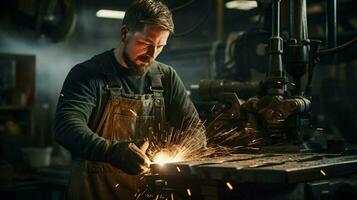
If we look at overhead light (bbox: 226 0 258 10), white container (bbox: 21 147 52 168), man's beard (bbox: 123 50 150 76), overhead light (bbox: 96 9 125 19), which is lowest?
white container (bbox: 21 147 52 168)

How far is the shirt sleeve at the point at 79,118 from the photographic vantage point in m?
2.71

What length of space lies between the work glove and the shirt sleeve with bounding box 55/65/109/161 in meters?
0.08

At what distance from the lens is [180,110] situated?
336cm

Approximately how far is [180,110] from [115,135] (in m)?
0.47

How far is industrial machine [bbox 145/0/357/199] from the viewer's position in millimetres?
2367

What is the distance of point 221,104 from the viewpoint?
11.8ft

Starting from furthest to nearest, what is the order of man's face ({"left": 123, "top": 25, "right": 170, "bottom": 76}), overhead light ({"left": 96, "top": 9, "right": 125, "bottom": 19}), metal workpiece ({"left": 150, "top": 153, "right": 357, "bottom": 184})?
overhead light ({"left": 96, "top": 9, "right": 125, "bottom": 19}) → man's face ({"left": 123, "top": 25, "right": 170, "bottom": 76}) → metal workpiece ({"left": 150, "top": 153, "right": 357, "bottom": 184})

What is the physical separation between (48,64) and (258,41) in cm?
350

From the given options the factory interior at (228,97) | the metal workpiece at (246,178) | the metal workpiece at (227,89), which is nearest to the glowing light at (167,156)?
the factory interior at (228,97)

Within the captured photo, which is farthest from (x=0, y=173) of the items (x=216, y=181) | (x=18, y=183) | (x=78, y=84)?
(x=216, y=181)

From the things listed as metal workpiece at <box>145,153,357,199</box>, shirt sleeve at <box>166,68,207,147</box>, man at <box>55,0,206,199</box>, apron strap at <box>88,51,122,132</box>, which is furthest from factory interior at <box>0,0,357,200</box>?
apron strap at <box>88,51,122,132</box>

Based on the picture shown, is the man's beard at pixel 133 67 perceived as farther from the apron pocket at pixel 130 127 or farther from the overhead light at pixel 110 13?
the overhead light at pixel 110 13

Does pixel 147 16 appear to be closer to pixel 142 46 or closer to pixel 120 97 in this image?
pixel 142 46

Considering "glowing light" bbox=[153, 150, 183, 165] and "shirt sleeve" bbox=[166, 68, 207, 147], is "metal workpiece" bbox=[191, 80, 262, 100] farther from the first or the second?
"glowing light" bbox=[153, 150, 183, 165]
